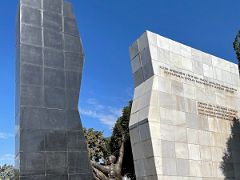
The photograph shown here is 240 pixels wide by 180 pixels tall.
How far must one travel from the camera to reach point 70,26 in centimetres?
1255

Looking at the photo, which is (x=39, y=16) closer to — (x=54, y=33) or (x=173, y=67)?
(x=54, y=33)

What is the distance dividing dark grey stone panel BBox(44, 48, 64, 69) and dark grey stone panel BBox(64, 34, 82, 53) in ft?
1.23

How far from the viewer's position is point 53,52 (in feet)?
38.8

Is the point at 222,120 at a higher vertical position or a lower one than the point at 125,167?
higher

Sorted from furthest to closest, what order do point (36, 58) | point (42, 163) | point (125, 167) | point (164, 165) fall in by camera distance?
point (125, 167), point (164, 165), point (36, 58), point (42, 163)

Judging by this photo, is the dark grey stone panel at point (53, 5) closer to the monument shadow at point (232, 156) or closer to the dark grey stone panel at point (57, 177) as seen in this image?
A: the dark grey stone panel at point (57, 177)

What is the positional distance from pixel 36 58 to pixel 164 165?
6.04 m

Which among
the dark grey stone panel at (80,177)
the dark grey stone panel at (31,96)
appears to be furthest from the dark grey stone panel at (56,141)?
the dark grey stone panel at (31,96)

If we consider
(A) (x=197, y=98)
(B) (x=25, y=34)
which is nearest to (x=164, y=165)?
(A) (x=197, y=98)

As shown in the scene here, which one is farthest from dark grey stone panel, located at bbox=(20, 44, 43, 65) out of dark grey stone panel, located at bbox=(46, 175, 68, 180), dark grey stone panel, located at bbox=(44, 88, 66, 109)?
dark grey stone panel, located at bbox=(46, 175, 68, 180)

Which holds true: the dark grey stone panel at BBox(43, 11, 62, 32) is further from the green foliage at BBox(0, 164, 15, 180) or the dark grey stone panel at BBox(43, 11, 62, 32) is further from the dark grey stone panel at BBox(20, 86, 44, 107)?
the green foliage at BBox(0, 164, 15, 180)

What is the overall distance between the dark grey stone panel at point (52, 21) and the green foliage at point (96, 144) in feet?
67.7

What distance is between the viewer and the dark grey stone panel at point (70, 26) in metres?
12.4

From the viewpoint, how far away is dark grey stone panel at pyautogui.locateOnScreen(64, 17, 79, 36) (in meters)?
12.4
